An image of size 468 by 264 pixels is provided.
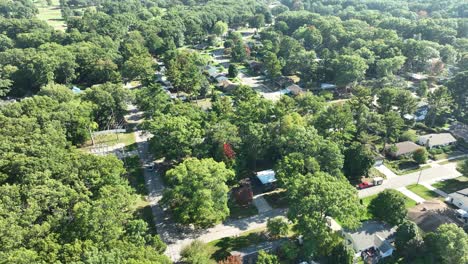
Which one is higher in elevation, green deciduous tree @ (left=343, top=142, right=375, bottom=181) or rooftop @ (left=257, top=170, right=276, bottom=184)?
green deciduous tree @ (left=343, top=142, right=375, bottom=181)

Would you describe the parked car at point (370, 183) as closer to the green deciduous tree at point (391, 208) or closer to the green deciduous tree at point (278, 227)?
the green deciduous tree at point (391, 208)

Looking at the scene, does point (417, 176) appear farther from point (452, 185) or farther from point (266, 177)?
point (266, 177)

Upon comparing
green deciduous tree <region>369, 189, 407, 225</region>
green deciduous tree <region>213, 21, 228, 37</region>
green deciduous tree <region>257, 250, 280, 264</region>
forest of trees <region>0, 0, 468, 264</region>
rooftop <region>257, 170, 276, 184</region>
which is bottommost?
rooftop <region>257, 170, 276, 184</region>

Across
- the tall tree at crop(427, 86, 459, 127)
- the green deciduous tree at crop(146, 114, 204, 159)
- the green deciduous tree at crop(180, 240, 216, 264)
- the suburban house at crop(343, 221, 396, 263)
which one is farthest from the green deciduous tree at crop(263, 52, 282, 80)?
the green deciduous tree at crop(180, 240, 216, 264)

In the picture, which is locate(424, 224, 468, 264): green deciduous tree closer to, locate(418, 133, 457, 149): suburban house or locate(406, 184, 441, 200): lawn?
locate(406, 184, 441, 200): lawn

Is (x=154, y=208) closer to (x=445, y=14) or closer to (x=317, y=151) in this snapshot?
(x=317, y=151)

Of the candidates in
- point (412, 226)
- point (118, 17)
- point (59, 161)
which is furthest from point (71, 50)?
point (412, 226)

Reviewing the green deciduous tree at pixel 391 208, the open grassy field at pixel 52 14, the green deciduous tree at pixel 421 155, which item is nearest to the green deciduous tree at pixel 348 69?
the green deciduous tree at pixel 421 155
